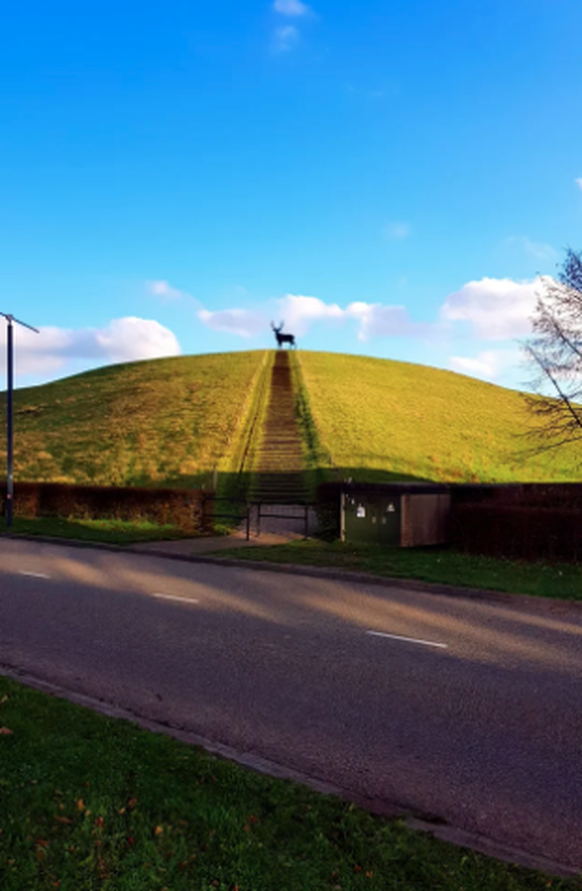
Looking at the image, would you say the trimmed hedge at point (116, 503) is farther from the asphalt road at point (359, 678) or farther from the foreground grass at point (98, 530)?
the asphalt road at point (359, 678)

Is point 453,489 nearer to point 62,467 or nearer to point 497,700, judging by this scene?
point 497,700

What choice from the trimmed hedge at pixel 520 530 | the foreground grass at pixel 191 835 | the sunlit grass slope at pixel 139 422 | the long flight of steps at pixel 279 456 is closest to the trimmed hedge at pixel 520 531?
the trimmed hedge at pixel 520 530

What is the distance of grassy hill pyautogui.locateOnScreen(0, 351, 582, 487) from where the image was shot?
4144 cm

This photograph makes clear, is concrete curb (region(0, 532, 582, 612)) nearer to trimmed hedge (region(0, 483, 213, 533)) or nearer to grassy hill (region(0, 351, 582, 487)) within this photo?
trimmed hedge (region(0, 483, 213, 533))

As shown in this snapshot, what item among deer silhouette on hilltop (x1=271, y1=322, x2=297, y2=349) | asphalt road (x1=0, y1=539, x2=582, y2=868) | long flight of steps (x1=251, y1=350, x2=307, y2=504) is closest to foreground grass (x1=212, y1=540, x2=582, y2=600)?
asphalt road (x1=0, y1=539, x2=582, y2=868)

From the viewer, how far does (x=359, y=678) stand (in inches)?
282

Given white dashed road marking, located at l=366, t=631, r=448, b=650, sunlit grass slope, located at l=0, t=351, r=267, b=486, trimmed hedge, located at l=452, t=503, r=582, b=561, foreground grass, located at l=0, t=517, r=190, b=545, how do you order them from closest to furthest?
1. white dashed road marking, located at l=366, t=631, r=448, b=650
2. trimmed hedge, located at l=452, t=503, r=582, b=561
3. foreground grass, located at l=0, t=517, r=190, b=545
4. sunlit grass slope, located at l=0, t=351, r=267, b=486

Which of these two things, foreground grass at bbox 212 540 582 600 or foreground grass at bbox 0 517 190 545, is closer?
foreground grass at bbox 212 540 582 600

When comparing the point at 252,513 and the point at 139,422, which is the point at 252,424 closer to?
the point at 139,422

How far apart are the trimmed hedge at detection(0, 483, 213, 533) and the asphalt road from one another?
8.41 m

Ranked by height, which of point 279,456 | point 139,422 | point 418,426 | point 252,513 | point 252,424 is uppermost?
point 418,426

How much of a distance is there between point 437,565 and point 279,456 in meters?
28.3

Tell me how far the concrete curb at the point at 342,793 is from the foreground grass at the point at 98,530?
12.3m

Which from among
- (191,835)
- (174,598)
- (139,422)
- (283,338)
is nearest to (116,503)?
(174,598)
